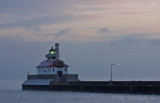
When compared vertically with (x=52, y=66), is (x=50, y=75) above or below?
below

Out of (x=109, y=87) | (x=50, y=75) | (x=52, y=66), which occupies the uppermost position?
(x=52, y=66)

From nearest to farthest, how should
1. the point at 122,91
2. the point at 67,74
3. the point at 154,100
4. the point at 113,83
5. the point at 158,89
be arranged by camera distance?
the point at 154,100
the point at 158,89
the point at 122,91
the point at 113,83
the point at 67,74

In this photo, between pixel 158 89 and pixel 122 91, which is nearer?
pixel 158 89

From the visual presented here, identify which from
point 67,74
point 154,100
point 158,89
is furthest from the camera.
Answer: point 67,74

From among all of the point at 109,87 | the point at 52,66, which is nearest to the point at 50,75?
the point at 52,66

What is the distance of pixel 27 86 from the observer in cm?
11812

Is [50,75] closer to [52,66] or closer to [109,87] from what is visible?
[52,66]

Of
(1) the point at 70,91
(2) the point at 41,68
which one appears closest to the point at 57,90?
(1) the point at 70,91

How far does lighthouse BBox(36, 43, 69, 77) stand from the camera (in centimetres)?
11397

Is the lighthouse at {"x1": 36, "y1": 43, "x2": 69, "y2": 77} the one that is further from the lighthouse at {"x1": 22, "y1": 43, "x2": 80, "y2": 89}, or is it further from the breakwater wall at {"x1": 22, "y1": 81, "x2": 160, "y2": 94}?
the breakwater wall at {"x1": 22, "y1": 81, "x2": 160, "y2": 94}

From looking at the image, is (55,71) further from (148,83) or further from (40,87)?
(148,83)

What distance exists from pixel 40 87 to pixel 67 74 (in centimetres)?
722

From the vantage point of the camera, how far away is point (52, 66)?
11381cm

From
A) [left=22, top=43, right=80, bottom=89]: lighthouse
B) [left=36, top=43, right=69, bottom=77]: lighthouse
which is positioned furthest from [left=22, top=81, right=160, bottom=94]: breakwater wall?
[left=36, top=43, right=69, bottom=77]: lighthouse
